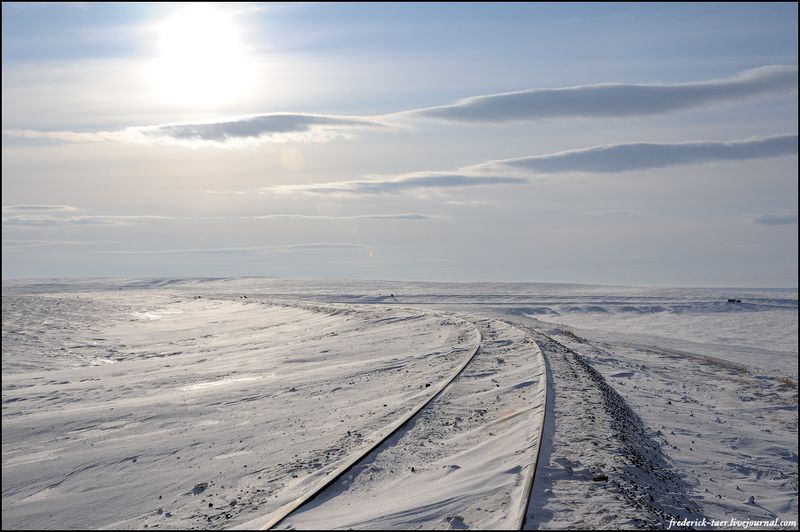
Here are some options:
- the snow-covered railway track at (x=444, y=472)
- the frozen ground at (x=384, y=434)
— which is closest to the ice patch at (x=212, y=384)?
the frozen ground at (x=384, y=434)

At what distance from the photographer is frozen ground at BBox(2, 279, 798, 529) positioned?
8.12 m

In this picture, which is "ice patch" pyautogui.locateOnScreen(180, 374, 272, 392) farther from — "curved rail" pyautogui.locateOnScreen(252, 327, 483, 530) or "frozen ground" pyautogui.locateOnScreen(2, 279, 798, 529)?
"curved rail" pyautogui.locateOnScreen(252, 327, 483, 530)

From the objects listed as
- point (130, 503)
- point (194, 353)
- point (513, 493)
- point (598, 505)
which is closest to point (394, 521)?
point (513, 493)

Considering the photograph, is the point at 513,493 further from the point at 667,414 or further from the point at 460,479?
the point at 667,414

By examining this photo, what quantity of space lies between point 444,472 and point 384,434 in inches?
79.8

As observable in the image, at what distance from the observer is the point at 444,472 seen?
9.04 metres

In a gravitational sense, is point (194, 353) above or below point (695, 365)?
above

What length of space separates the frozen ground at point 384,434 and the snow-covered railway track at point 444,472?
39 millimetres

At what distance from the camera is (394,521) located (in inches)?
287

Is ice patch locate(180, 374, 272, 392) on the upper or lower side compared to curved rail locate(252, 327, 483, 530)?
lower

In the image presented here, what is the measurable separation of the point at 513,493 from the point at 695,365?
17.7 meters

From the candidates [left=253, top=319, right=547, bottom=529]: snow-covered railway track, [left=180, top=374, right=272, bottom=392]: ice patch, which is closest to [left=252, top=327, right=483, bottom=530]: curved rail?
[left=253, top=319, right=547, bottom=529]: snow-covered railway track

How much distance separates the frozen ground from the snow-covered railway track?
39 millimetres

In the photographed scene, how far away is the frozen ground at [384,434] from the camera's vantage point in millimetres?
8117
